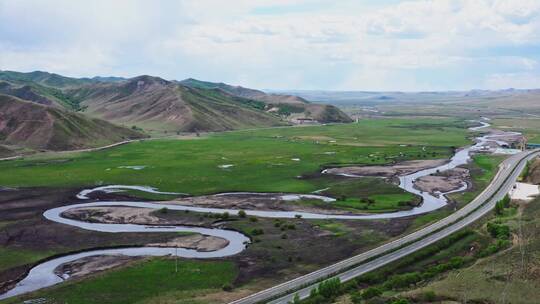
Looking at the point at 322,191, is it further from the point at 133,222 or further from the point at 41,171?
the point at 41,171

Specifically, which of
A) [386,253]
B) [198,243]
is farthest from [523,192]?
[198,243]

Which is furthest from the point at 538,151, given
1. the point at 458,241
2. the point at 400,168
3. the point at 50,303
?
the point at 50,303

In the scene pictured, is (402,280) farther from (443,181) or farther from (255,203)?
Answer: (443,181)

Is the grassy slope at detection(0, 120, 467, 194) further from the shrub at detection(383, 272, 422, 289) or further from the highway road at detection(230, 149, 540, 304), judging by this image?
the shrub at detection(383, 272, 422, 289)

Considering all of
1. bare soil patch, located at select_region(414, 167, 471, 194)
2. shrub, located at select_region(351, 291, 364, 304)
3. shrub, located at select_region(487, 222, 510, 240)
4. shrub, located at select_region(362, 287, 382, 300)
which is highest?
shrub, located at select_region(487, 222, 510, 240)

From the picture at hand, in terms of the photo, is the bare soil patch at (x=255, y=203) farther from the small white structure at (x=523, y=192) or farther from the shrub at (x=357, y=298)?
the shrub at (x=357, y=298)

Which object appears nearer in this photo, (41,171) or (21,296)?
(21,296)

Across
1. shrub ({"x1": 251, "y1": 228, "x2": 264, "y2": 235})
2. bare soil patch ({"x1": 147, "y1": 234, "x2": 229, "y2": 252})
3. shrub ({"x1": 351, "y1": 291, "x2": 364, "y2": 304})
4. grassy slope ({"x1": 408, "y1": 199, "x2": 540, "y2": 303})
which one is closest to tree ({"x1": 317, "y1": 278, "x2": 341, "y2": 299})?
shrub ({"x1": 351, "y1": 291, "x2": 364, "y2": 304})
